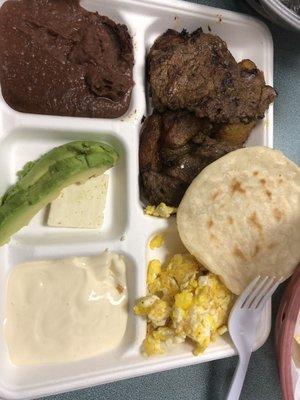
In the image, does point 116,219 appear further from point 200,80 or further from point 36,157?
point 200,80

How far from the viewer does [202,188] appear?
1.78 metres

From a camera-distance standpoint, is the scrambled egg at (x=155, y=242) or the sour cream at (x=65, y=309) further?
the scrambled egg at (x=155, y=242)

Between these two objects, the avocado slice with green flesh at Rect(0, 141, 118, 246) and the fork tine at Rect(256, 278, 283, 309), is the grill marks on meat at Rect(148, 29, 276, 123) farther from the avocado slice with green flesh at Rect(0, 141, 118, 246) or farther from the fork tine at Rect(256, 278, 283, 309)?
the fork tine at Rect(256, 278, 283, 309)

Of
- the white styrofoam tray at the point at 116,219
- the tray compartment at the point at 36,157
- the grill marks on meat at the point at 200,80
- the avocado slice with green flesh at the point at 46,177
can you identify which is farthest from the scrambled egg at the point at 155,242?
the grill marks on meat at the point at 200,80

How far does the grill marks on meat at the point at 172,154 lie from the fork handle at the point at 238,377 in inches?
26.8

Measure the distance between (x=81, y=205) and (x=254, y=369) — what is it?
1.06 metres

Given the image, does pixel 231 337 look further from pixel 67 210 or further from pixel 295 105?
pixel 295 105

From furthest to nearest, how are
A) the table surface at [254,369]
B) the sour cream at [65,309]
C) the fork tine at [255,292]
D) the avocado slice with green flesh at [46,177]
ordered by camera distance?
the table surface at [254,369], the fork tine at [255,292], the sour cream at [65,309], the avocado slice with green flesh at [46,177]

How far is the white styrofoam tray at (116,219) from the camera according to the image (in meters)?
1.66

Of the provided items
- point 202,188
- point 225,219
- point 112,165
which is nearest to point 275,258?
point 225,219

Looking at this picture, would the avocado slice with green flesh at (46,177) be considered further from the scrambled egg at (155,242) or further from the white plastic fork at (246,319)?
the white plastic fork at (246,319)

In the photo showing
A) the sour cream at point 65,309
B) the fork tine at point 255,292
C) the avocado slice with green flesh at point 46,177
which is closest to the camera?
the avocado slice with green flesh at point 46,177

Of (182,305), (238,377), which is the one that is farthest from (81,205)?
(238,377)

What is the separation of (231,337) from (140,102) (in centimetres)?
98
